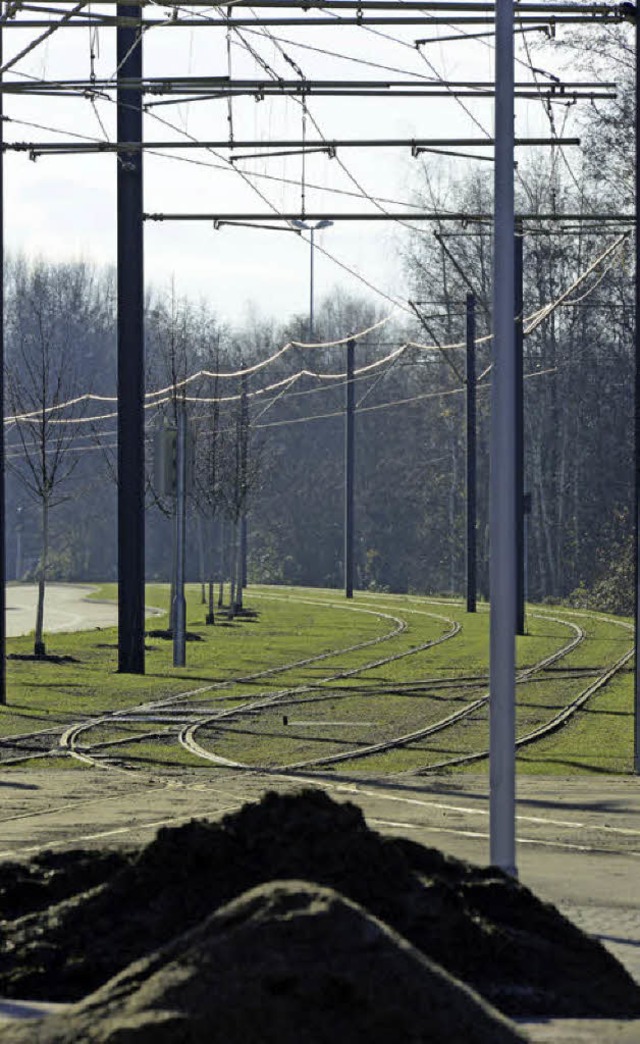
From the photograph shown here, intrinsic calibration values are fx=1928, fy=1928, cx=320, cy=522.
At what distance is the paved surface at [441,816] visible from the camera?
33.7 feet

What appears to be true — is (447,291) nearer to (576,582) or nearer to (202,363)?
(576,582)

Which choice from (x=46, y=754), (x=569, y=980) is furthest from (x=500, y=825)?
(x=46, y=754)

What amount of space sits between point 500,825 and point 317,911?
3.42m

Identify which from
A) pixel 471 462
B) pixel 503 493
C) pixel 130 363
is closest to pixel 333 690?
pixel 130 363

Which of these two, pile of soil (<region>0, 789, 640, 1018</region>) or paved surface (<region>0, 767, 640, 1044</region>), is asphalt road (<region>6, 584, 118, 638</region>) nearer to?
paved surface (<region>0, 767, 640, 1044</region>)

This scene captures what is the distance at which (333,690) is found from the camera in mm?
24469

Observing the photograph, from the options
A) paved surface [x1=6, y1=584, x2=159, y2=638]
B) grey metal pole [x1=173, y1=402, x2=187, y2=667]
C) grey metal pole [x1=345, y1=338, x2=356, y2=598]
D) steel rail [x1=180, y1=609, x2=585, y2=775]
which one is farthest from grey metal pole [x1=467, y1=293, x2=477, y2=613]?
steel rail [x1=180, y1=609, x2=585, y2=775]

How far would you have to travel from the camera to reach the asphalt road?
43875 mm

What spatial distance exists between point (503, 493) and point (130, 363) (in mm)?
17718

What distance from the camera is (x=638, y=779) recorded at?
1583 cm

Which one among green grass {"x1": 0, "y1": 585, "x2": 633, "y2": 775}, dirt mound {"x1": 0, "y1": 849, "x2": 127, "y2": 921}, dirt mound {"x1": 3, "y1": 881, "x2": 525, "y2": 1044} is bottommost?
green grass {"x1": 0, "y1": 585, "x2": 633, "y2": 775}

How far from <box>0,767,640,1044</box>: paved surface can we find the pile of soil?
0.77m

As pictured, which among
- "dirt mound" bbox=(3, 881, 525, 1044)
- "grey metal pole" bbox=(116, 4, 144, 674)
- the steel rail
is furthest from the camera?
"grey metal pole" bbox=(116, 4, 144, 674)

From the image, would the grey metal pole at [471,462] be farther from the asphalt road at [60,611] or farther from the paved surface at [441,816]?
the paved surface at [441,816]
